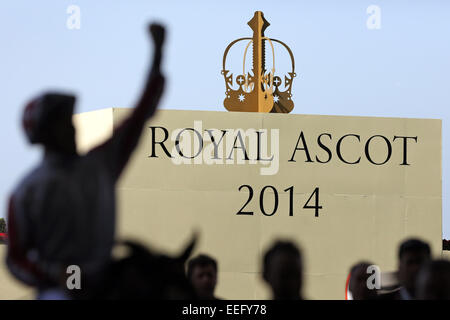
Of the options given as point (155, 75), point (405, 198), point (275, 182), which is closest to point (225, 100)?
point (275, 182)

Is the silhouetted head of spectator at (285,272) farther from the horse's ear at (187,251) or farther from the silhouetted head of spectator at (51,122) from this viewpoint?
the silhouetted head of spectator at (51,122)

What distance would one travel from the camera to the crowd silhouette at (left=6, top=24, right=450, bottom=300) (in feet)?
7.78

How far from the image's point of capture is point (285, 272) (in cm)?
281

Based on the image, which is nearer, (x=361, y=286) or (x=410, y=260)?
(x=410, y=260)

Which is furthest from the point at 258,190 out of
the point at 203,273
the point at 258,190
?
the point at 203,273

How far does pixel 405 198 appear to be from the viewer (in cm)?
1096

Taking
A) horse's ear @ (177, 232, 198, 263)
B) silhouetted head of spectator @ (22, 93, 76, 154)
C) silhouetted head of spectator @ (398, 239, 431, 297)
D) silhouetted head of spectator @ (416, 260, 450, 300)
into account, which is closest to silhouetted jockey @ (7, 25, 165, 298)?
silhouetted head of spectator @ (22, 93, 76, 154)

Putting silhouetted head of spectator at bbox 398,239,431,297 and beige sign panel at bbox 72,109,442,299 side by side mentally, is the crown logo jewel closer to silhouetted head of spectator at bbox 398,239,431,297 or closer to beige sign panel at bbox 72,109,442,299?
beige sign panel at bbox 72,109,442,299

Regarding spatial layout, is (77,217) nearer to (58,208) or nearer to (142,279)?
(58,208)

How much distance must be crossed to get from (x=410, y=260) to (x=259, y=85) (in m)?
7.20

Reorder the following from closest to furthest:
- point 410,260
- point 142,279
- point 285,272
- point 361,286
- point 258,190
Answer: point 142,279, point 285,272, point 410,260, point 361,286, point 258,190

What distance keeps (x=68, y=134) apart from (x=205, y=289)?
194cm

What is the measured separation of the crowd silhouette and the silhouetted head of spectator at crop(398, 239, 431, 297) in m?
1.41

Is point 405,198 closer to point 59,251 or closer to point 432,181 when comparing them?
point 432,181
